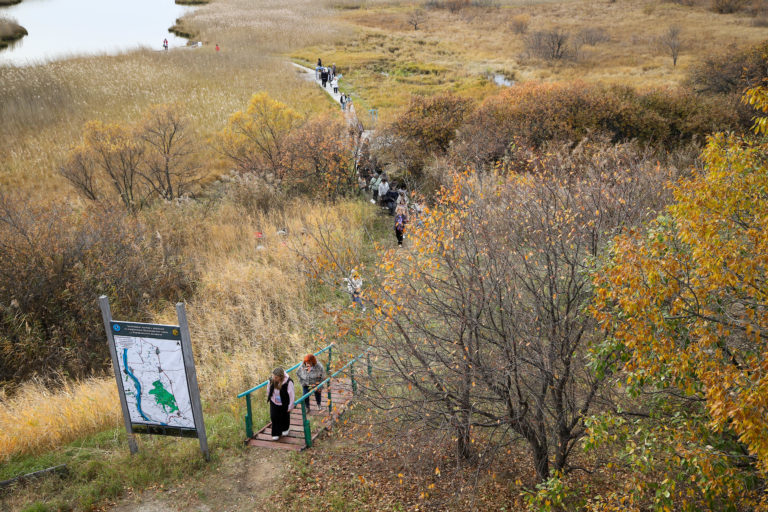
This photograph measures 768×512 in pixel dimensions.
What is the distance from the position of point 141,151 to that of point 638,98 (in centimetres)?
2292

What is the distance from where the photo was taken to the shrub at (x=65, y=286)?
1269 centimetres

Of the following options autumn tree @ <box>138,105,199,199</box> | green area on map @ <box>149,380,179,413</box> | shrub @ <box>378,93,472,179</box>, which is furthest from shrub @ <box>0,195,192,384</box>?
shrub @ <box>378,93,472,179</box>

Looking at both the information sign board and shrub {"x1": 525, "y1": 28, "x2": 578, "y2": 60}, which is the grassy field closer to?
shrub {"x1": 525, "y1": 28, "x2": 578, "y2": 60}

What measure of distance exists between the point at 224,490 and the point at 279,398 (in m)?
1.54

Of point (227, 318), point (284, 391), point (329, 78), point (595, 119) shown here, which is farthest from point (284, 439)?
point (329, 78)

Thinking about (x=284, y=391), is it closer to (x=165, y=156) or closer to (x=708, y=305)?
(x=708, y=305)

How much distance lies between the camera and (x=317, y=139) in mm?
23250

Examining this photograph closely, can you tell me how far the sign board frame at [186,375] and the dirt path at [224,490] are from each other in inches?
18.7

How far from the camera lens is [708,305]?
17.7 feet

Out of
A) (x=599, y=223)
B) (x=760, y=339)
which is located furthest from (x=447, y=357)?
(x=760, y=339)

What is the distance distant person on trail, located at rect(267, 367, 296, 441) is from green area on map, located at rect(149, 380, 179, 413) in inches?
58.8

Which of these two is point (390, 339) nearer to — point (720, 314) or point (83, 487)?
point (720, 314)

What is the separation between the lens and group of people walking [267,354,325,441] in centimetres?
858

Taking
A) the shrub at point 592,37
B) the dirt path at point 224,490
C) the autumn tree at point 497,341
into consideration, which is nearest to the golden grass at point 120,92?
the dirt path at point 224,490
